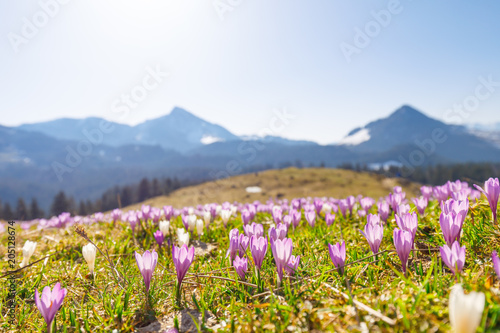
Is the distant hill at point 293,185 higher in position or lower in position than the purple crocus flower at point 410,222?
lower

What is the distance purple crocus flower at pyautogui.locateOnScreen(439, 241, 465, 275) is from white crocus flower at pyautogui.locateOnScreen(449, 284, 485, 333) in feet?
2.66

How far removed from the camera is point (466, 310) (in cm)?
144

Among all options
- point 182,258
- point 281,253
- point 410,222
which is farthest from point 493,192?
point 182,258

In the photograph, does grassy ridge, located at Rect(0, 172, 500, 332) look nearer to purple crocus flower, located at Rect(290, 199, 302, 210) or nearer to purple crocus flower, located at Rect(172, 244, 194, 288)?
purple crocus flower, located at Rect(172, 244, 194, 288)

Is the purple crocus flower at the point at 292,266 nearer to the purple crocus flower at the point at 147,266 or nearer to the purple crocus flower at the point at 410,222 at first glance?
the purple crocus flower at the point at 410,222

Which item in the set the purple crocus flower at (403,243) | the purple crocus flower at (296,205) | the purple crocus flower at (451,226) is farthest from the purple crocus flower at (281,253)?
the purple crocus flower at (296,205)

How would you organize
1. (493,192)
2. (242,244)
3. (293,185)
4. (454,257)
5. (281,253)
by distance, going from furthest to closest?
(293,185)
(493,192)
(242,244)
(281,253)
(454,257)

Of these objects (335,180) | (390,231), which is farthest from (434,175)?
(390,231)

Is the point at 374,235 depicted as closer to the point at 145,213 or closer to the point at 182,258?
the point at 182,258

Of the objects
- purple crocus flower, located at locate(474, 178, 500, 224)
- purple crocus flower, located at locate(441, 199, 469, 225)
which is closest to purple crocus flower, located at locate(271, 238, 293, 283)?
purple crocus flower, located at locate(441, 199, 469, 225)

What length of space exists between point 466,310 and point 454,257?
2.95 feet

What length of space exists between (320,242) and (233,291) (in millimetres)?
1900

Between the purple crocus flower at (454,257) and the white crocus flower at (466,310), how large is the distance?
32.0 inches

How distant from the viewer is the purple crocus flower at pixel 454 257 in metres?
2.16
